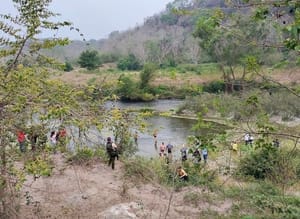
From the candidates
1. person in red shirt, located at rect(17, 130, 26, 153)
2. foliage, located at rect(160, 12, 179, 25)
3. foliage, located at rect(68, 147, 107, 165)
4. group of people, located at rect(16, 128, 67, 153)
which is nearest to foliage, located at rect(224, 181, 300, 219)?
foliage, located at rect(68, 147, 107, 165)

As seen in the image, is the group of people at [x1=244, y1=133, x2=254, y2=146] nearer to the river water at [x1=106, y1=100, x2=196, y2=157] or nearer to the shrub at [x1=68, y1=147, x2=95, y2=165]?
the shrub at [x1=68, y1=147, x2=95, y2=165]

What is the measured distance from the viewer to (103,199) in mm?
11992

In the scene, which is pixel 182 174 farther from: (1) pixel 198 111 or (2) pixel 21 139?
(1) pixel 198 111

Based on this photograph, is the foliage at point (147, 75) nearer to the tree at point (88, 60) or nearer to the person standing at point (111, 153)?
the tree at point (88, 60)

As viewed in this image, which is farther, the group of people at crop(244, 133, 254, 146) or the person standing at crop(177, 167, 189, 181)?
the person standing at crop(177, 167, 189, 181)

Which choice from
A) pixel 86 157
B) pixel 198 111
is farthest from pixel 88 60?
pixel 198 111

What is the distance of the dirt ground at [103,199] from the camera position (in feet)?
36.1

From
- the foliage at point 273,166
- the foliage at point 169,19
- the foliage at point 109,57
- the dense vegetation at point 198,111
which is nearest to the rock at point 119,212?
the dense vegetation at point 198,111

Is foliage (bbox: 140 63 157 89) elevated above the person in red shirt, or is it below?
below

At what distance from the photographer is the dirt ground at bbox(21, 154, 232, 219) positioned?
11017mm

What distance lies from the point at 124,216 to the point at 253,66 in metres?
6.44

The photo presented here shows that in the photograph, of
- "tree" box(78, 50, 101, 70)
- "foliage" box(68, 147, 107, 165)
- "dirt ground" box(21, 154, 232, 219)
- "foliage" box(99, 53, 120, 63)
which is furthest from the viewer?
"foliage" box(99, 53, 120, 63)

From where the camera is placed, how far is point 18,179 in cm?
714

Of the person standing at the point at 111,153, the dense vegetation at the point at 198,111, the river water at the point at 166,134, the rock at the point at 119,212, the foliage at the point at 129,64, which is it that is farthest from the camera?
the foliage at the point at 129,64
